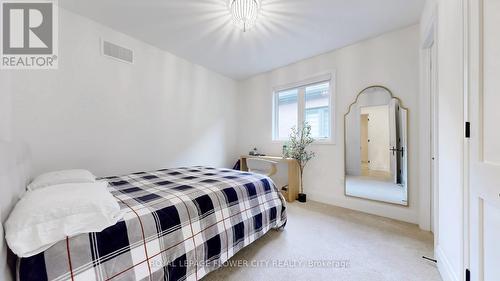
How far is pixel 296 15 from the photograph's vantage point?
2.23 meters

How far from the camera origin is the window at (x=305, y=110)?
128 inches

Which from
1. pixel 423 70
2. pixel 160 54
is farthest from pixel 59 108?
pixel 423 70

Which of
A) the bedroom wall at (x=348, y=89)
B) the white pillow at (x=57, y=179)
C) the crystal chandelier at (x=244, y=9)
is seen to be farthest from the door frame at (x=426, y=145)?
the white pillow at (x=57, y=179)

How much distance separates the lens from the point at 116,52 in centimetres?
251

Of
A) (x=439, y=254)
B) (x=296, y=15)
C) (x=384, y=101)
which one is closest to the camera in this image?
(x=439, y=254)

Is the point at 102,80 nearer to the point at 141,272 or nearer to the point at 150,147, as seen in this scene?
the point at 150,147

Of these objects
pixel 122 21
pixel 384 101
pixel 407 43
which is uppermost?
pixel 122 21

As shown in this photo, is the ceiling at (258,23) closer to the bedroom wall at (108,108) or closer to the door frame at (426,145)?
the bedroom wall at (108,108)

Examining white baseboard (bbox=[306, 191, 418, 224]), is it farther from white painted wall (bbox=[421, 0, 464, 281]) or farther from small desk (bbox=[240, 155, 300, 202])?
white painted wall (bbox=[421, 0, 464, 281])

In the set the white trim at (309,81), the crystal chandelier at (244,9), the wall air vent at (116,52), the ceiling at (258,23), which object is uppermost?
the ceiling at (258,23)

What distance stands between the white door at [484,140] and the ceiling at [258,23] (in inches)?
54.0

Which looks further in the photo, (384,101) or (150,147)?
(150,147)

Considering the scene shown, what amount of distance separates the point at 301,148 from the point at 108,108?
9.50ft

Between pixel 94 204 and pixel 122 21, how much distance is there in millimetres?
2347
